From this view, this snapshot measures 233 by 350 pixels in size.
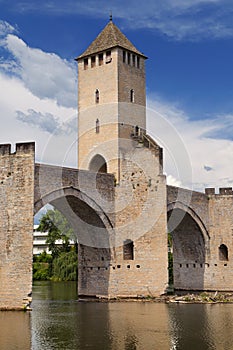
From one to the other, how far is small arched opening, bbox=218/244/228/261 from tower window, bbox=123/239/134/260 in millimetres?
8000

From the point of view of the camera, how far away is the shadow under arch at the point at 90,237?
25.2 metres

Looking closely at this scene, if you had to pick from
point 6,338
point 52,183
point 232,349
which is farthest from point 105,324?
point 52,183

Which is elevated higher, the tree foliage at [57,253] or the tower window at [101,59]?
the tower window at [101,59]

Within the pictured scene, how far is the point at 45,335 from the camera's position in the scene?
588 inches

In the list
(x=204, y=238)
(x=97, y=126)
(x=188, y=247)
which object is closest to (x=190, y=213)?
(x=204, y=238)

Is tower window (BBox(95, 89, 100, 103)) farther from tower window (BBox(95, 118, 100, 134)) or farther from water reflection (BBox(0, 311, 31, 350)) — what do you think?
water reflection (BBox(0, 311, 31, 350))

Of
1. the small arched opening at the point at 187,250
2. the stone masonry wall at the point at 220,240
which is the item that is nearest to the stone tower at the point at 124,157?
the small arched opening at the point at 187,250

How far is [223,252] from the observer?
32.1 m

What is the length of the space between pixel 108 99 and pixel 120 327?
48.8 feet

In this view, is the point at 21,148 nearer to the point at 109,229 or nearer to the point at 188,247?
the point at 109,229

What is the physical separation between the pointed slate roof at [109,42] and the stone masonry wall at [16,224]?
9596 mm

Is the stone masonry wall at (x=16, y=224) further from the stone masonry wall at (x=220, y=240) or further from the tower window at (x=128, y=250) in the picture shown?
the stone masonry wall at (x=220, y=240)

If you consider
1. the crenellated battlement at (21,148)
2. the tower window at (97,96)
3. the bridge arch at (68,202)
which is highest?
the tower window at (97,96)

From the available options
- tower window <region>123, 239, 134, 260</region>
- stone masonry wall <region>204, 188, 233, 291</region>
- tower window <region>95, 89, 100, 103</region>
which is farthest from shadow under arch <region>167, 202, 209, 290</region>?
tower window <region>95, 89, 100, 103</region>
